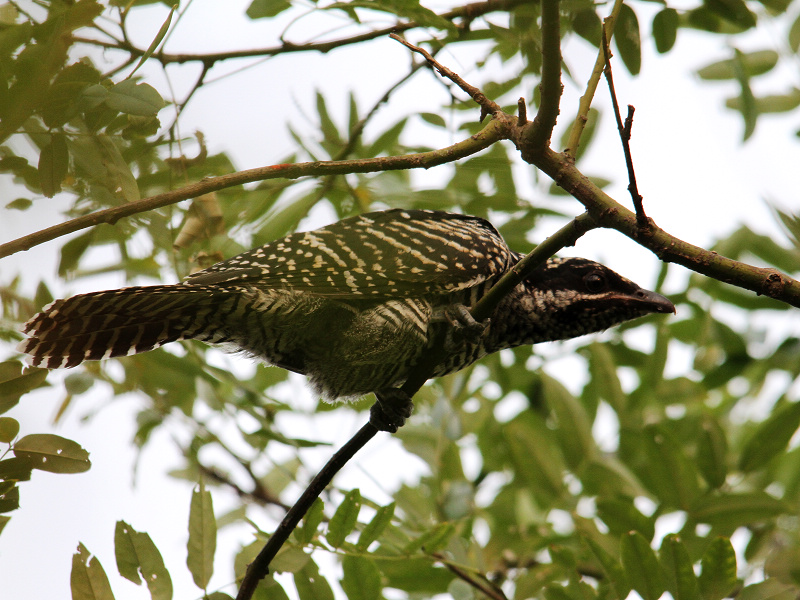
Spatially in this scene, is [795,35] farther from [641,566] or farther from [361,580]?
[361,580]

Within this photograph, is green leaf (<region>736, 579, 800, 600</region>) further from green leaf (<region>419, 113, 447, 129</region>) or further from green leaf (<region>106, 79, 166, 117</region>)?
green leaf (<region>106, 79, 166, 117</region>)

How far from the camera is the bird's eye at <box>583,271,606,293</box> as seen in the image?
3740 millimetres

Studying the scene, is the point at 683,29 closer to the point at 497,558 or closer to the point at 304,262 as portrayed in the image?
the point at 304,262

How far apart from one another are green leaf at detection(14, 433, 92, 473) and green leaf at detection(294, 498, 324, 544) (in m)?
0.76

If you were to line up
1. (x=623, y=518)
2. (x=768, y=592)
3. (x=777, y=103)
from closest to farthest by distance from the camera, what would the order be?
(x=768, y=592)
(x=623, y=518)
(x=777, y=103)

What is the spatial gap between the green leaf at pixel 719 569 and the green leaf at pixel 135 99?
7.13 ft

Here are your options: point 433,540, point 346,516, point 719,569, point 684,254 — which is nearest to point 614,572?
point 719,569

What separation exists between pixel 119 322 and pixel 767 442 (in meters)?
2.88

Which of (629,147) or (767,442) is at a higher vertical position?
(629,147)

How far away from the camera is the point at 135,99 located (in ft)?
7.77

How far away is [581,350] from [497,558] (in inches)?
48.1

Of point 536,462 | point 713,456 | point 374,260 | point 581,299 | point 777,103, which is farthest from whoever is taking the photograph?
point 777,103

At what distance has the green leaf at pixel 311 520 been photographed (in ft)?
8.85

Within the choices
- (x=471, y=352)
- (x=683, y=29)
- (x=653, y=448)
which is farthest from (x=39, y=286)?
(x=683, y=29)
